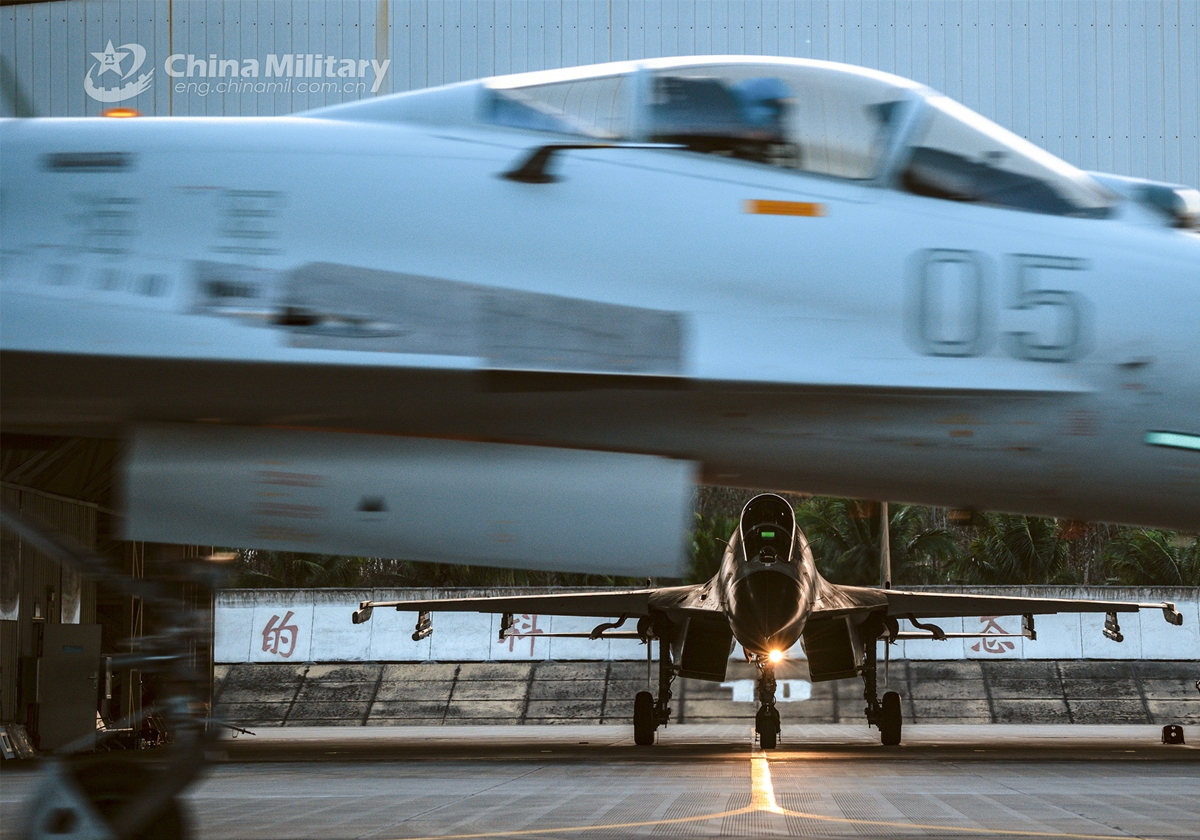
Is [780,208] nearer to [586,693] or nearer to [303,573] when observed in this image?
[586,693]

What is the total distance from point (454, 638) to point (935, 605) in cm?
1522

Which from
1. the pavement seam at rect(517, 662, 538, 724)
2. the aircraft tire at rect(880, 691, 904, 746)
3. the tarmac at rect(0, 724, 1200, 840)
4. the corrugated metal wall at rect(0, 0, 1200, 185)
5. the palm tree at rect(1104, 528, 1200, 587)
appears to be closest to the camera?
the tarmac at rect(0, 724, 1200, 840)

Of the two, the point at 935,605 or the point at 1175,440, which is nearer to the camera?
the point at 1175,440

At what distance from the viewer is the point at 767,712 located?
17.7 m

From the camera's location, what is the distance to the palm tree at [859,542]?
39.9m

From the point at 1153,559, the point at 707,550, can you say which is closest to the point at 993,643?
the point at 707,550

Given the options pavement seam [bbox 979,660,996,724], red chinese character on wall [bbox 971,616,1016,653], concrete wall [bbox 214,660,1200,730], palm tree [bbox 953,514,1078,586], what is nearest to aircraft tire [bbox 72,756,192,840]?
concrete wall [bbox 214,660,1200,730]

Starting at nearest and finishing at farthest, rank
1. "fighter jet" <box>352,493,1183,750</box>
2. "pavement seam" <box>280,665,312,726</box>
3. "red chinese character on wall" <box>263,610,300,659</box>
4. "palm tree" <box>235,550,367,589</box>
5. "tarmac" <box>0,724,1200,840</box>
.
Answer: "tarmac" <box>0,724,1200,840</box>
"fighter jet" <box>352,493,1183,750</box>
"pavement seam" <box>280,665,312,726</box>
"red chinese character on wall" <box>263,610,300,659</box>
"palm tree" <box>235,550,367,589</box>

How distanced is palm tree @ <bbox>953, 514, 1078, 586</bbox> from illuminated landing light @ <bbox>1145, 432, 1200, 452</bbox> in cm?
3760

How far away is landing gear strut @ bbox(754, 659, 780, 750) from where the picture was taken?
1753cm

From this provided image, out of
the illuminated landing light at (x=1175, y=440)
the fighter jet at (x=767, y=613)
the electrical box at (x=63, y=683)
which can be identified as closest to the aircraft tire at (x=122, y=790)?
the illuminated landing light at (x=1175, y=440)

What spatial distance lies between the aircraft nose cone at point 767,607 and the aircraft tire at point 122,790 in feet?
36.6

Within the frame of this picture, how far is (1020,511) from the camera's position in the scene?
4.62m

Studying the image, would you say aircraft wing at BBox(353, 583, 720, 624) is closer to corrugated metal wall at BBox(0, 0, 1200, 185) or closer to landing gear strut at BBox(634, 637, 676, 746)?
landing gear strut at BBox(634, 637, 676, 746)
